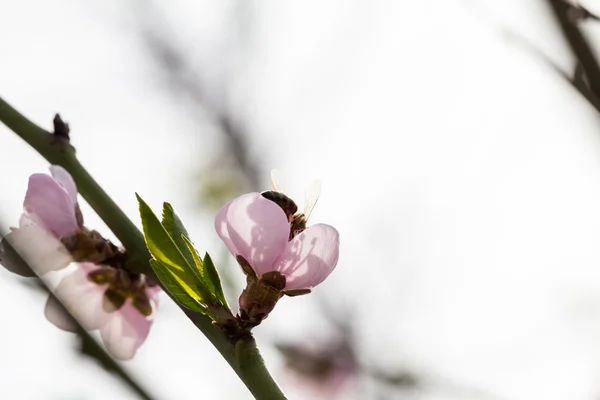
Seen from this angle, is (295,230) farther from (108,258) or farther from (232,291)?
(232,291)

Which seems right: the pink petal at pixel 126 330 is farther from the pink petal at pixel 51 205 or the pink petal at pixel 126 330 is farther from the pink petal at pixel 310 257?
the pink petal at pixel 310 257

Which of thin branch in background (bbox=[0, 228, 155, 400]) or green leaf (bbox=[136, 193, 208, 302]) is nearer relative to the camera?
green leaf (bbox=[136, 193, 208, 302])

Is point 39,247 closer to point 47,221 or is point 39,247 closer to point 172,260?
point 47,221

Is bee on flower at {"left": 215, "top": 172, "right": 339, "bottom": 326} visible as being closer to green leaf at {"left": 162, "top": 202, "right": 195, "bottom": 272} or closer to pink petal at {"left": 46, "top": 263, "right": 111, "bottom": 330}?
green leaf at {"left": 162, "top": 202, "right": 195, "bottom": 272}

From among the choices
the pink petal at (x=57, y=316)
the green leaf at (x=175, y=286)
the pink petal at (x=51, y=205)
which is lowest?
the green leaf at (x=175, y=286)

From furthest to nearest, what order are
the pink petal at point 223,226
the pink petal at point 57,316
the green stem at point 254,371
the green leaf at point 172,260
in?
1. the pink petal at point 57,316
2. the pink petal at point 223,226
3. the green leaf at point 172,260
4. the green stem at point 254,371

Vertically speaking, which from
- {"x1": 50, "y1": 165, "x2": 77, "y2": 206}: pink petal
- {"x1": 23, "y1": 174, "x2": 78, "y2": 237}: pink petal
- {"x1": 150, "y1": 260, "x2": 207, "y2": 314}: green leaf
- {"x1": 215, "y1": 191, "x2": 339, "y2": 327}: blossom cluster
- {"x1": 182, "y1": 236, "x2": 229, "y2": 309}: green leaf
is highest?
{"x1": 215, "y1": 191, "x2": 339, "y2": 327}: blossom cluster

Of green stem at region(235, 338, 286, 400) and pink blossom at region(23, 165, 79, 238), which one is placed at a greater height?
pink blossom at region(23, 165, 79, 238)

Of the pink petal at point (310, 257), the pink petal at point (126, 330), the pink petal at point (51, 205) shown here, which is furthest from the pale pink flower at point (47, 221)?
the pink petal at point (310, 257)

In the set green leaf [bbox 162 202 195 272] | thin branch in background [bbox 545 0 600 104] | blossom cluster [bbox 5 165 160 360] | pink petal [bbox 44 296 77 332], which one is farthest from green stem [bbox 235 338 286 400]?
thin branch in background [bbox 545 0 600 104]
